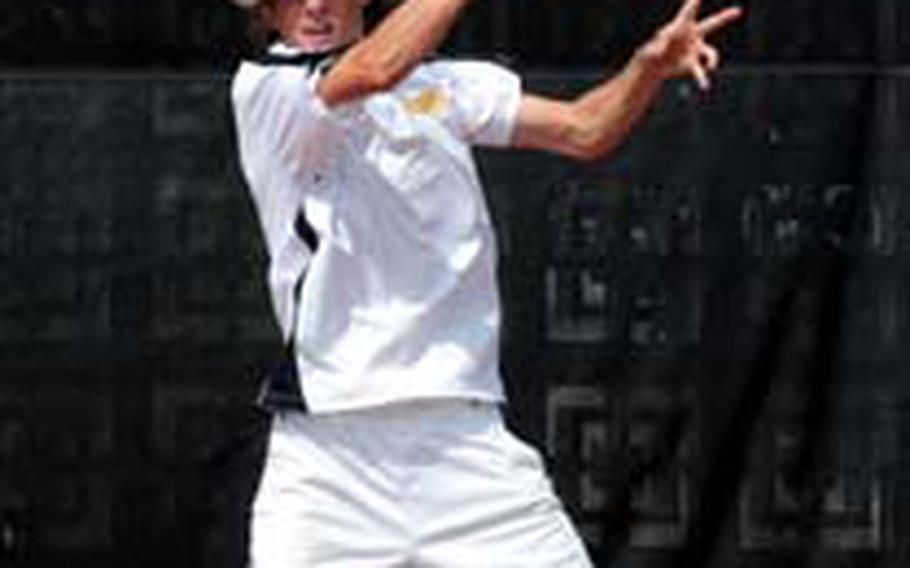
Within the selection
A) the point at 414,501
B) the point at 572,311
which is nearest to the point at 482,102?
the point at 414,501

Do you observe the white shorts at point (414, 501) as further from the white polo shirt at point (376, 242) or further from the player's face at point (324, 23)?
the player's face at point (324, 23)

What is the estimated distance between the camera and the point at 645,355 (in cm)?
529

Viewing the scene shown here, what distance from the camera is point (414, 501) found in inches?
152

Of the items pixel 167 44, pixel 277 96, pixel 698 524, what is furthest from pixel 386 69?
pixel 698 524

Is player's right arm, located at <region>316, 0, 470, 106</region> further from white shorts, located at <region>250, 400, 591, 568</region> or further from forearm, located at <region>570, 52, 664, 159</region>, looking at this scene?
white shorts, located at <region>250, 400, 591, 568</region>

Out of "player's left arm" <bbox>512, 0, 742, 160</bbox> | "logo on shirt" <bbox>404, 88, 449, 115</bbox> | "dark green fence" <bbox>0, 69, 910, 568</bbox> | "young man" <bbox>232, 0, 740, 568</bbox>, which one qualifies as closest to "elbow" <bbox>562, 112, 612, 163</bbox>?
"player's left arm" <bbox>512, 0, 742, 160</bbox>

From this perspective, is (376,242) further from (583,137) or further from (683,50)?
(683,50)

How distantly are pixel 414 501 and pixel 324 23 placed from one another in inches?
27.6

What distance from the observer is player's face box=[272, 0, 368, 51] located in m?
3.94

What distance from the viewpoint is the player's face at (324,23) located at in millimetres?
3936

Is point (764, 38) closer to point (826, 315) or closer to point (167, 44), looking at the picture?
point (826, 315)

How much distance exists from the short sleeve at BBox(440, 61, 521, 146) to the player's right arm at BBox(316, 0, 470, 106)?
0.90ft

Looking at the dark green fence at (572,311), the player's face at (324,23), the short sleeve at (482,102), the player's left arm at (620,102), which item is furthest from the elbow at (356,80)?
the dark green fence at (572,311)

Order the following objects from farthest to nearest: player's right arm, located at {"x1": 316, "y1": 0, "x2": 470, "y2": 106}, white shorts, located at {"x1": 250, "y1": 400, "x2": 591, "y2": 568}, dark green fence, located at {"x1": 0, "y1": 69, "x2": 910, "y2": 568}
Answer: dark green fence, located at {"x1": 0, "y1": 69, "x2": 910, "y2": 568}, white shorts, located at {"x1": 250, "y1": 400, "x2": 591, "y2": 568}, player's right arm, located at {"x1": 316, "y1": 0, "x2": 470, "y2": 106}
